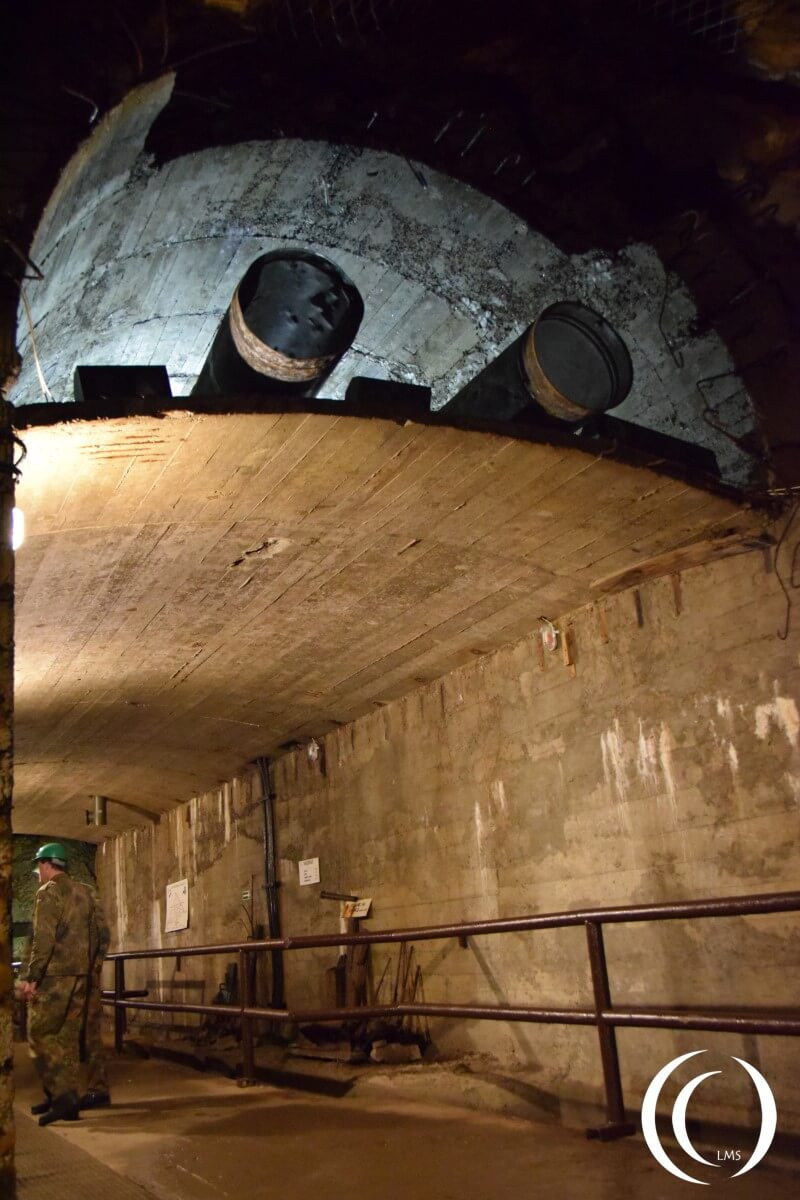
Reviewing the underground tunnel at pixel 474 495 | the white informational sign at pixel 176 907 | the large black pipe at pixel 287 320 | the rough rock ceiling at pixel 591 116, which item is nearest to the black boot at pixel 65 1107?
the underground tunnel at pixel 474 495

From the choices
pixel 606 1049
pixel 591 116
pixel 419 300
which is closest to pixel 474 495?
pixel 419 300

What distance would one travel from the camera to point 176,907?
37.9ft

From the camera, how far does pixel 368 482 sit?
4.32m

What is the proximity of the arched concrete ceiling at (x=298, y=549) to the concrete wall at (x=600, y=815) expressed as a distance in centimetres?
34

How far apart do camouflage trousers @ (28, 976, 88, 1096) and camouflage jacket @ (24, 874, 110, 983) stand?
8 cm

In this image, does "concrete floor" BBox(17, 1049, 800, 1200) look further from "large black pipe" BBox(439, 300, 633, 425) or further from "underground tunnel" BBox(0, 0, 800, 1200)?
"large black pipe" BBox(439, 300, 633, 425)

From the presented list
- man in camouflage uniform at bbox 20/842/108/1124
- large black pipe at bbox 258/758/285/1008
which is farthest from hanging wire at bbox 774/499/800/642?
large black pipe at bbox 258/758/285/1008

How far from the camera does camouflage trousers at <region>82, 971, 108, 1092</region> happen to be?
5.32 metres

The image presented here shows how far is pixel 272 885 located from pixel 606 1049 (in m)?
5.85

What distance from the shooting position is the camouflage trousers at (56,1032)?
5.11 m

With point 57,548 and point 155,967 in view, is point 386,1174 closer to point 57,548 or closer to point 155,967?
point 57,548

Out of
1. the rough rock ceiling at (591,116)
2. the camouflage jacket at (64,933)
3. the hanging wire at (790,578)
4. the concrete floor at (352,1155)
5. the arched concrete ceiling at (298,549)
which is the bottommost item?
the concrete floor at (352,1155)

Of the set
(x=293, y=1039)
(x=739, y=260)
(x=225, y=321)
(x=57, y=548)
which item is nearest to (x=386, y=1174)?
(x=57, y=548)

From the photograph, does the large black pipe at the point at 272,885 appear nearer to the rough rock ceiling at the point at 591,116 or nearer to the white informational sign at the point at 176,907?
the white informational sign at the point at 176,907
